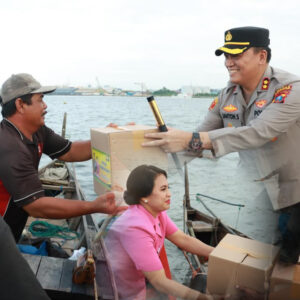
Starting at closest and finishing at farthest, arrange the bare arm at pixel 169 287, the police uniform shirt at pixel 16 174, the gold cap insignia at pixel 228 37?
1. the bare arm at pixel 169 287
2. the gold cap insignia at pixel 228 37
3. the police uniform shirt at pixel 16 174

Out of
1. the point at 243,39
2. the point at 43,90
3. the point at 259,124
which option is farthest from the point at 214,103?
the point at 43,90

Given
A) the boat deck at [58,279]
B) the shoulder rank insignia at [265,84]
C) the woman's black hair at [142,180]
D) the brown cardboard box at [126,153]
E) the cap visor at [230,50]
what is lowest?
the boat deck at [58,279]

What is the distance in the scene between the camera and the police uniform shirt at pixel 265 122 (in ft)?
3.96

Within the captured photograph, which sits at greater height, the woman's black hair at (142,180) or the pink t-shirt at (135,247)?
the woman's black hair at (142,180)

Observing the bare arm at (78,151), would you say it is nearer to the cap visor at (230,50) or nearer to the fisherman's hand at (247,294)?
the cap visor at (230,50)

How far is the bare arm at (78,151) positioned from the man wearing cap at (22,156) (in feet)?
0.20

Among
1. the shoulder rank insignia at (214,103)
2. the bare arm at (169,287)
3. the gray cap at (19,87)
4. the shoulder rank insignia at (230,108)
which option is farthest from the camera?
the gray cap at (19,87)

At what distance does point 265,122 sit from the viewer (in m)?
1.36

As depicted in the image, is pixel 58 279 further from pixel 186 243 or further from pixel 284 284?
pixel 284 284

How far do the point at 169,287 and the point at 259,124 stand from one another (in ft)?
2.11

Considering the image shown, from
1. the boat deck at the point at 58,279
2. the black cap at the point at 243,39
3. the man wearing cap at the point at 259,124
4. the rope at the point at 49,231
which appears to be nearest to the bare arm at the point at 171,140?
the man wearing cap at the point at 259,124

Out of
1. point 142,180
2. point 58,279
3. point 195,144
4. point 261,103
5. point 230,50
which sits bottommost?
point 58,279

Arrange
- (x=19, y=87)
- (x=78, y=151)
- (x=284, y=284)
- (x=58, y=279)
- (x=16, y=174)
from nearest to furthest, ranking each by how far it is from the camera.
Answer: (x=284, y=284)
(x=16, y=174)
(x=19, y=87)
(x=58, y=279)
(x=78, y=151)

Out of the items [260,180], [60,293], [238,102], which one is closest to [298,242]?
[260,180]
